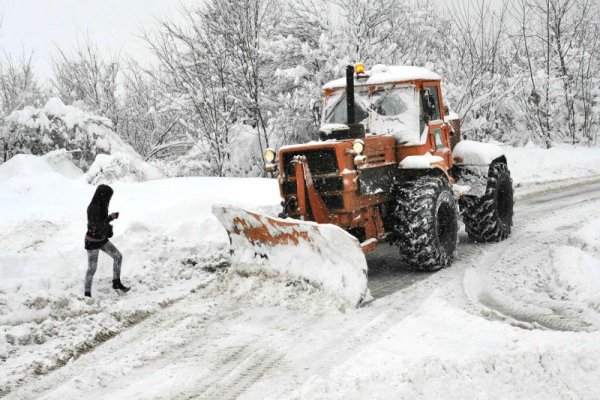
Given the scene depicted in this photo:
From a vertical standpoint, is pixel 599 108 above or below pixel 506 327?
above

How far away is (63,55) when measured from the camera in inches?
849

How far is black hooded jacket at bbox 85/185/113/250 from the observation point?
6.30 meters

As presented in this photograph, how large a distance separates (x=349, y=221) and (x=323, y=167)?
0.65 metres

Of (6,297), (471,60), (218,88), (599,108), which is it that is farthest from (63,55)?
(599,108)

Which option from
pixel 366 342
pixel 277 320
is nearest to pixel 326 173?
pixel 277 320

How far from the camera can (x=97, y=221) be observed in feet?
20.7

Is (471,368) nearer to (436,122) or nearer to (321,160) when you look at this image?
(321,160)

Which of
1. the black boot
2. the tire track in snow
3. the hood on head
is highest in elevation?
the hood on head

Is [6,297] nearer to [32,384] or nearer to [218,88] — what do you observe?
[32,384]

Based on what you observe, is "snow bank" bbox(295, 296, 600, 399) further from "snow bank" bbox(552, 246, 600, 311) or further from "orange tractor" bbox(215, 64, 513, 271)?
"orange tractor" bbox(215, 64, 513, 271)

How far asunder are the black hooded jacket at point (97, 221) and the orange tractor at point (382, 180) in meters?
1.27

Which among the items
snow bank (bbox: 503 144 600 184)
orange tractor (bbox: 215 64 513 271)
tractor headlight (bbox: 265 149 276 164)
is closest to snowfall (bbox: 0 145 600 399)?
orange tractor (bbox: 215 64 513 271)

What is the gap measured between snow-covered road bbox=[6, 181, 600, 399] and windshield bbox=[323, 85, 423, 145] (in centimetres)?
169

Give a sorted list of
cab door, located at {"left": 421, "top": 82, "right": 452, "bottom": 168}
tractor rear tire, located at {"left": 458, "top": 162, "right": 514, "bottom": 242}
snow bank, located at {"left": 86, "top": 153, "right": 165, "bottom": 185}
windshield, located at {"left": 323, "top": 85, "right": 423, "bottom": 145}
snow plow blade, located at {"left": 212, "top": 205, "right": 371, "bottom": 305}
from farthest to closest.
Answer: snow bank, located at {"left": 86, "top": 153, "right": 165, "bottom": 185}, tractor rear tire, located at {"left": 458, "top": 162, "right": 514, "bottom": 242}, cab door, located at {"left": 421, "top": 82, "right": 452, "bottom": 168}, windshield, located at {"left": 323, "top": 85, "right": 423, "bottom": 145}, snow plow blade, located at {"left": 212, "top": 205, "right": 371, "bottom": 305}
